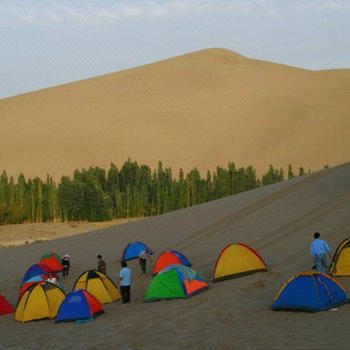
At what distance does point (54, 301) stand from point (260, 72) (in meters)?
89.4

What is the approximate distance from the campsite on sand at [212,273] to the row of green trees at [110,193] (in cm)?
1954

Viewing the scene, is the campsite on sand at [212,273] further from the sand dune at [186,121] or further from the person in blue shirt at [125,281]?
the sand dune at [186,121]

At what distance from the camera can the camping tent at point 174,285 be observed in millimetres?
18141

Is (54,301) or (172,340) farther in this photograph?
(54,301)

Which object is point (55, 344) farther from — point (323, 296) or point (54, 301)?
point (323, 296)

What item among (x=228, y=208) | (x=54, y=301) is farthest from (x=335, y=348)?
(x=228, y=208)

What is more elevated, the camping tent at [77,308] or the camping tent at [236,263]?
the camping tent at [236,263]

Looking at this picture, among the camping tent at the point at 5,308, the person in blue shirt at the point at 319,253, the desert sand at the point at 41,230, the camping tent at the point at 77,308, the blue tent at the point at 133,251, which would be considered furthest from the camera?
the desert sand at the point at 41,230

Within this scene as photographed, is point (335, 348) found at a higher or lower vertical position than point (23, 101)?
lower

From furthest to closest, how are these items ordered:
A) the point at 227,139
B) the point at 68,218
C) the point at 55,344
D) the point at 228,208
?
the point at 227,139 < the point at 68,218 < the point at 228,208 < the point at 55,344

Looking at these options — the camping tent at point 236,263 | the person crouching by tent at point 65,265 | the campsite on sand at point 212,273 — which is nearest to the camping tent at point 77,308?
the campsite on sand at point 212,273

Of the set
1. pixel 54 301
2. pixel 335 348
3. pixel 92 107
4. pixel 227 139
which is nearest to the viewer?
pixel 335 348

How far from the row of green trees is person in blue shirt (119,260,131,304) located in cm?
3423

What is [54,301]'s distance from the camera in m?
18.0
